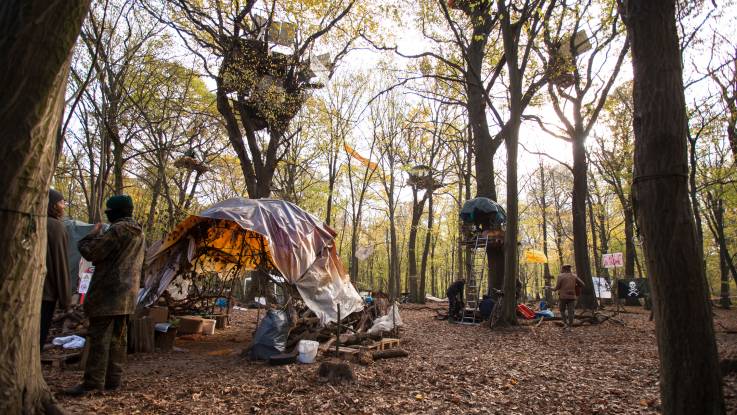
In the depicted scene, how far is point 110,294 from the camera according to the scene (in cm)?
457

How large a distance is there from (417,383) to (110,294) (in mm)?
3781

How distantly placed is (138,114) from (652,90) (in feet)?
59.4

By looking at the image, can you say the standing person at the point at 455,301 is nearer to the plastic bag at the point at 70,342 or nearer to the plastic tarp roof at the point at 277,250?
the plastic tarp roof at the point at 277,250

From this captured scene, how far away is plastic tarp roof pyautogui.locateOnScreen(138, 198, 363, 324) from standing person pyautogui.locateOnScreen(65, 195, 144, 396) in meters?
3.15

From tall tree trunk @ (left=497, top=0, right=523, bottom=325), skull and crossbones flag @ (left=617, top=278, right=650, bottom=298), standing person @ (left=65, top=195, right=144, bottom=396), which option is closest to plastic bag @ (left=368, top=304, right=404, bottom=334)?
tall tree trunk @ (left=497, top=0, right=523, bottom=325)

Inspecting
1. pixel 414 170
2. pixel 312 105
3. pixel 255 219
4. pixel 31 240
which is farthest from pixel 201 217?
pixel 414 170

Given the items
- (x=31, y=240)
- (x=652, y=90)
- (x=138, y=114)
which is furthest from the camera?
(x=138, y=114)

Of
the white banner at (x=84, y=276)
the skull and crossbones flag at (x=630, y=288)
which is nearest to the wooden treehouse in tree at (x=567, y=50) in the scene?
the skull and crossbones flag at (x=630, y=288)

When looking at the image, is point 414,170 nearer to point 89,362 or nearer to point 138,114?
point 138,114

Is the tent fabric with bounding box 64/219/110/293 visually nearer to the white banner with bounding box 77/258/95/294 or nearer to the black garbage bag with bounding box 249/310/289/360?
the white banner with bounding box 77/258/95/294

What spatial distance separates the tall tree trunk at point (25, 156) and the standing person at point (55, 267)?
6.82 ft

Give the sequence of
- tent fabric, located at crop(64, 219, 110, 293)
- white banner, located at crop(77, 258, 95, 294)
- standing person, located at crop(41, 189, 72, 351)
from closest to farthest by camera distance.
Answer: standing person, located at crop(41, 189, 72, 351) < white banner, located at crop(77, 258, 95, 294) < tent fabric, located at crop(64, 219, 110, 293)

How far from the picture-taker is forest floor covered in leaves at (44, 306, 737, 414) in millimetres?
4484

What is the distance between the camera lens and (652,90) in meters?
3.15
